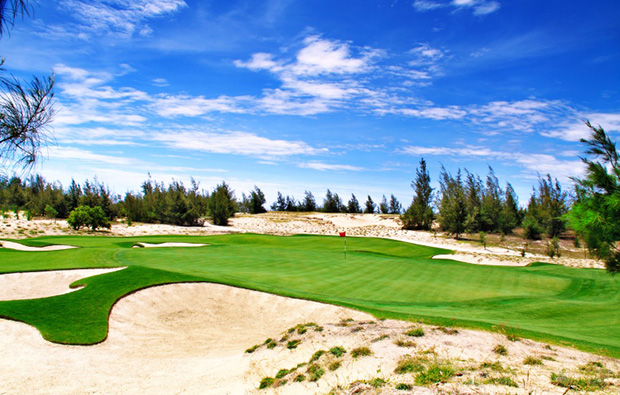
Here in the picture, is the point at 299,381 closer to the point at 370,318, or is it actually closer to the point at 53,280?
the point at 370,318

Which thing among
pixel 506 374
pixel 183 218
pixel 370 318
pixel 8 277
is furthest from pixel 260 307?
pixel 183 218

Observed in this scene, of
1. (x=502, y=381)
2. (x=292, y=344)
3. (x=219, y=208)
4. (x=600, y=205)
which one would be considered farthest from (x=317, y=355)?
A: (x=219, y=208)

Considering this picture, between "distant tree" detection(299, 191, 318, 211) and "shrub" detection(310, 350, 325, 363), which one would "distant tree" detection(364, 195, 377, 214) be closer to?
"distant tree" detection(299, 191, 318, 211)

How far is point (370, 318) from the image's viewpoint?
960 cm

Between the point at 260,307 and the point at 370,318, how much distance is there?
4.00m

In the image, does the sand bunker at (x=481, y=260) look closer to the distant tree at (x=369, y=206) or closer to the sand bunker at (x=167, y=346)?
the sand bunker at (x=167, y=346)

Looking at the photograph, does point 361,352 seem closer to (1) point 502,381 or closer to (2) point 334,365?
(2) point 334,365

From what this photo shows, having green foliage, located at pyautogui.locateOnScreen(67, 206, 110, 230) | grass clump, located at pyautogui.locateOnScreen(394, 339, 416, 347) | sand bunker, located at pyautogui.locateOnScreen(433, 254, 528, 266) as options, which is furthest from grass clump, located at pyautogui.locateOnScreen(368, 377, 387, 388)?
green foliage, located at pyautogui.locateOnScreen(67, 206, 110, 230)

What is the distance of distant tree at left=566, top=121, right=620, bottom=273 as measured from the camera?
768cm

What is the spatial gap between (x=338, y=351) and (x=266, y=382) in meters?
1.54

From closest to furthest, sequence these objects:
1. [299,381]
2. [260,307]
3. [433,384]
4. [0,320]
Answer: [433,384] → [299,381] → [0,320] → [260,307]

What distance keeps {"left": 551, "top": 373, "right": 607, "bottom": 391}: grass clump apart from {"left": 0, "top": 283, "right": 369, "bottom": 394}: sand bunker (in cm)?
498

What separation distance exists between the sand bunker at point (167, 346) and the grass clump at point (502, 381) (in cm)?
412

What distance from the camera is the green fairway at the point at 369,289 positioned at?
952 cm
